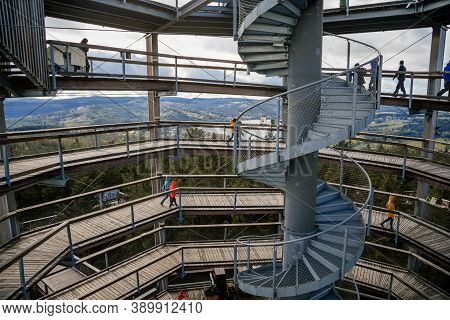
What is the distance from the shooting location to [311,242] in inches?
271

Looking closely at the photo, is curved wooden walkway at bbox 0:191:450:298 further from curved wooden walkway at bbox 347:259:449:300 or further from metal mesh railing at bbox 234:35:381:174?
metal mesh railing at bbox 234:35:381:174

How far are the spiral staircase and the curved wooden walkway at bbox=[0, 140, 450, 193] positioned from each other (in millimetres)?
2432

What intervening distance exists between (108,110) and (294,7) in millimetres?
8817

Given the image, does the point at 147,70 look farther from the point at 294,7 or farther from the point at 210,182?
the point at 210,182

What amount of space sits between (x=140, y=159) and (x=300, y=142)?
450 cm

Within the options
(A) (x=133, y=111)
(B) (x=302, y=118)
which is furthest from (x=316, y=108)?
Result: (A) (x=133, y=111)

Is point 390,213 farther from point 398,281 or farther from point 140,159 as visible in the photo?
point 140,159

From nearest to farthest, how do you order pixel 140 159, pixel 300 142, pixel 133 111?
1. pixel 300 142
2. pixel 140 159
3. pixel 133 111

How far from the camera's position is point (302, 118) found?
6.33m

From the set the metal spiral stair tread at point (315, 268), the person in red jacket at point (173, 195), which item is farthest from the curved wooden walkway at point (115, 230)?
the metal spiral stair tread at point (315, 268)

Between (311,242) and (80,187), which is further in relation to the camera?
(80,187)

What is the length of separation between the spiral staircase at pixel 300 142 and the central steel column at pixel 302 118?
0.11m

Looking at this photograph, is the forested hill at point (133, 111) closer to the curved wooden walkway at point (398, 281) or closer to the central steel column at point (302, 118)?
the central steel column at point (302, 118)

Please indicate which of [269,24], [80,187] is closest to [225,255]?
[269,24]
